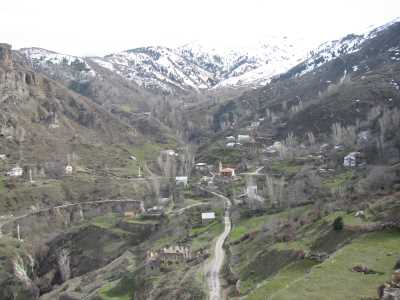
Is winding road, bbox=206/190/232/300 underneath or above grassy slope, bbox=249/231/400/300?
underneath

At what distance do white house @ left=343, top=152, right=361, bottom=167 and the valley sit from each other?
13.4 inches

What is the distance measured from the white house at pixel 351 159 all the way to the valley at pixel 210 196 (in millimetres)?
340

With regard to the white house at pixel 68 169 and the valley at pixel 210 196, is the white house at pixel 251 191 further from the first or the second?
the white house at pixel 68 169

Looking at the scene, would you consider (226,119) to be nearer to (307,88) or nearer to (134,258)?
(307,88)

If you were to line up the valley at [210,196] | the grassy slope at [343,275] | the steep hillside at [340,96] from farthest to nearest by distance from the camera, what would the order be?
the steep hillside at [340,96] < the valley at [210,196] < the grassy slope at [343,275]

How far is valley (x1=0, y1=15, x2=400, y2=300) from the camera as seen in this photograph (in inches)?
1273

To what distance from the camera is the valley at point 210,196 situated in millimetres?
32344

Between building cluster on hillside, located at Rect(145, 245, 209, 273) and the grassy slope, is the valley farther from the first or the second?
building cluster on hillside, located at Rect(145, 245, 209, 273)

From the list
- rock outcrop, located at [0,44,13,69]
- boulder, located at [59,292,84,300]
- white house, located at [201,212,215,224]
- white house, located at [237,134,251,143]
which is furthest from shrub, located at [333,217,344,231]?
rock outcrop, located at [0,44,13,69]

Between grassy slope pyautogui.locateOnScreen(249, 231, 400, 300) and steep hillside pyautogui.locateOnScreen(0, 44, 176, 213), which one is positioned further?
steep hillside pyautogui.locateOnScreen(0, 44, 176, 213)

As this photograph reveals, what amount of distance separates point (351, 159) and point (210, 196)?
25912mm

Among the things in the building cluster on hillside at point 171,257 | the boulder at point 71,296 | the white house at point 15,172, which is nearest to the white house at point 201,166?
the white house at point 15,172

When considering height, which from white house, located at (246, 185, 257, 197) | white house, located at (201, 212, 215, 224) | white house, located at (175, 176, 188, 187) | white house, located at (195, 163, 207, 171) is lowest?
white house, located at (201, 212, 215, 224)

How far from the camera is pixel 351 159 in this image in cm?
8456
